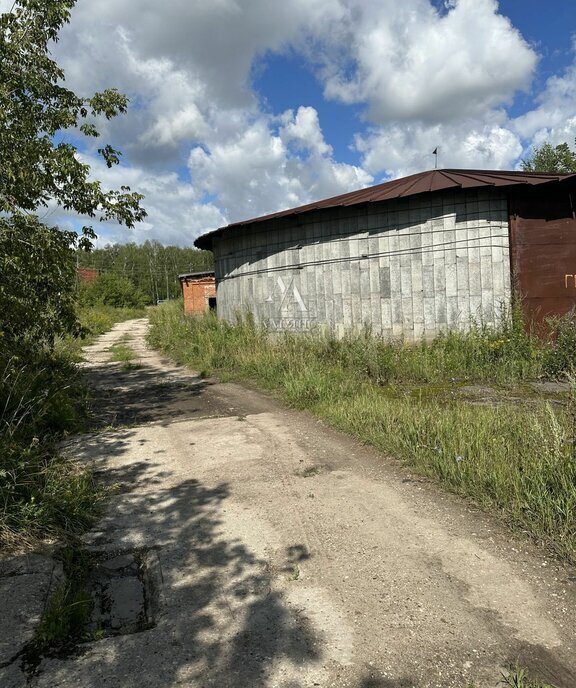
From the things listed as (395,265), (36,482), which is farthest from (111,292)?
(36,482)

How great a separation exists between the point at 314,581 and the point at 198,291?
74.3 ft

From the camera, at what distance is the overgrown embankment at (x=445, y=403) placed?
3576 millimetres

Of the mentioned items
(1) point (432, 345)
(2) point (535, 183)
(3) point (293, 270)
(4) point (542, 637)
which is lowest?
(4) point (542, 637)

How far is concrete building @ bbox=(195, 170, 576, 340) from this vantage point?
378 inches

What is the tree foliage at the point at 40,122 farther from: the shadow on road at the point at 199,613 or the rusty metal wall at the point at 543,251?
the rusty metal wall at the point at 543,251

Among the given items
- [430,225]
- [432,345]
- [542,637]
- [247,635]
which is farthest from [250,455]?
[430,225]

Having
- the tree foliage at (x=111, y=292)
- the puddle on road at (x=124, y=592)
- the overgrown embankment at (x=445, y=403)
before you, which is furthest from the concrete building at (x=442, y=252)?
the tree foliage at (x=111, y=292)

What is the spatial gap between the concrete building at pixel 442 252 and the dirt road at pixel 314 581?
5.69 metres

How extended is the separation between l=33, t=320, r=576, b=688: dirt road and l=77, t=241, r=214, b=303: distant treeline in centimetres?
8031

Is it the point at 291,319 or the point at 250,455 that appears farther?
the point at 291,319

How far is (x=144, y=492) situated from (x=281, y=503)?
4.18ft

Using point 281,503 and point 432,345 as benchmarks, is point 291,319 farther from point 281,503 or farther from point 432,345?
point 281,503

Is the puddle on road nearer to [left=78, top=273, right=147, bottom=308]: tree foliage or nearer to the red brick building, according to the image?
the red brick building

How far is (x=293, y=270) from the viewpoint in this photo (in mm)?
12055
